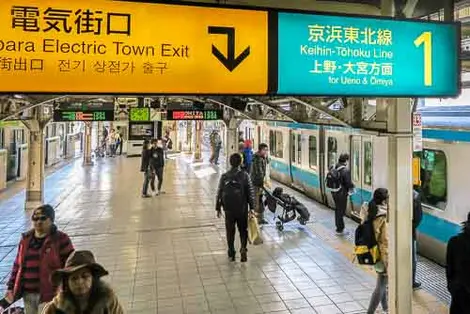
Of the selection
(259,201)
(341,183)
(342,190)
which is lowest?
(259,201)

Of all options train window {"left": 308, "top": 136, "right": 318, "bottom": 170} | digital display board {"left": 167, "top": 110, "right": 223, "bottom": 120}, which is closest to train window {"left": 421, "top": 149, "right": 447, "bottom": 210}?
train window {"left": 308, "top": 136, "right": 318, "bottom": 170}

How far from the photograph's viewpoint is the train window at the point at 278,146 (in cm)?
1192

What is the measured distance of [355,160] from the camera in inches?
298

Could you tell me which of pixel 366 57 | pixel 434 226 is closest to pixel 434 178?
pixel 434 226

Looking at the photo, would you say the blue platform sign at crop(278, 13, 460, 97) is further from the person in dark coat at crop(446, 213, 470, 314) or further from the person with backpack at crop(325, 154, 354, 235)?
the person with backpack at crop(325, 154, 354, 235)

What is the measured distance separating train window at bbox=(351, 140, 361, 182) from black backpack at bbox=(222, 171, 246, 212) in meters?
2.99

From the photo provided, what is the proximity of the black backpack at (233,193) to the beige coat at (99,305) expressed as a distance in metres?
3.37

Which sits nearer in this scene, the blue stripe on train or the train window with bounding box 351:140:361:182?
the blue stripe on train

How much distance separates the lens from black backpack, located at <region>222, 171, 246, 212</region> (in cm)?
529

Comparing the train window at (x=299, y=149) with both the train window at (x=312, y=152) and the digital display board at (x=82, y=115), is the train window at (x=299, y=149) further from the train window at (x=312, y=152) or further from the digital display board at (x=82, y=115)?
the digital display board at (x=82, y=115)

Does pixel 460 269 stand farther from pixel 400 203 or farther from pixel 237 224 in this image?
pixel 237 224

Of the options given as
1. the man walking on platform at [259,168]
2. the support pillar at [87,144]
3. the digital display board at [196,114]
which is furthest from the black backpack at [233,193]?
the support pillar at [87,144]

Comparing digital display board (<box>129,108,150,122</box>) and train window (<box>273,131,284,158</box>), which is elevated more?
digital display board (<box>129,108,150,122</box>)

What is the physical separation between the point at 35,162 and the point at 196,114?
3.76 meters
